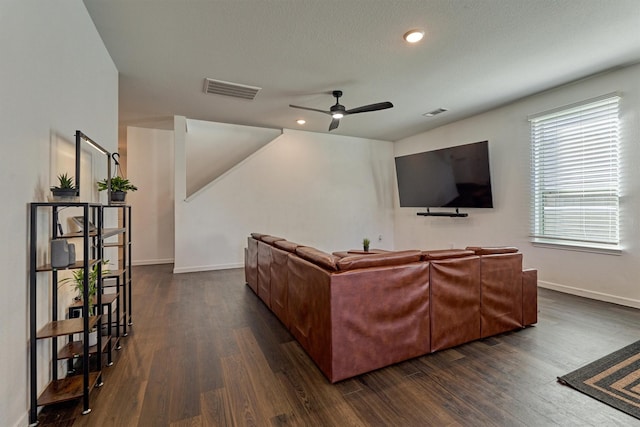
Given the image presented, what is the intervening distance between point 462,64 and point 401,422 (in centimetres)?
355

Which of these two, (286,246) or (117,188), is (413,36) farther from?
(117,188)

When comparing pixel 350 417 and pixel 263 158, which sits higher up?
pixel 263 158

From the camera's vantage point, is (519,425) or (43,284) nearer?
(519,425)

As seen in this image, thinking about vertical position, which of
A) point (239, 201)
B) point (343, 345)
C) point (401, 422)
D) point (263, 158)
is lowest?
point (401, 422)

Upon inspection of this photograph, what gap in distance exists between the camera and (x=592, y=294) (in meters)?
3.63

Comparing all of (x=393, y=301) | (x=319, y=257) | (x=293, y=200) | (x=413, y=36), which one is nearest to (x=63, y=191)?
(x=319, y=257)

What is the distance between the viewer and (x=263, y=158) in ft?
19.1

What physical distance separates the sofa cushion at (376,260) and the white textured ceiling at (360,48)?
79.5 inches

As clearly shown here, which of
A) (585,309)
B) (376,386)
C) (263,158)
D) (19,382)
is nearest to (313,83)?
(263,158)

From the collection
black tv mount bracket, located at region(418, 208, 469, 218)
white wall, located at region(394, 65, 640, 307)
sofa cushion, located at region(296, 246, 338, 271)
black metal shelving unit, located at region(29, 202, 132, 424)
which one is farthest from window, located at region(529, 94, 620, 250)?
black metal shelving unit, located at region(29, 202, 132, 424)

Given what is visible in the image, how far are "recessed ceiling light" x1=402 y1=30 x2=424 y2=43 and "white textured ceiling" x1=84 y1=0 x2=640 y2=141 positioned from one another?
0.20 feet

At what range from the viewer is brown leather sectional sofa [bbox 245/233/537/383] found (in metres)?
1.90

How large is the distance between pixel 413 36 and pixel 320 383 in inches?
121

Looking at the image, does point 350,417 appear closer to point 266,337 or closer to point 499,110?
point 266,337
